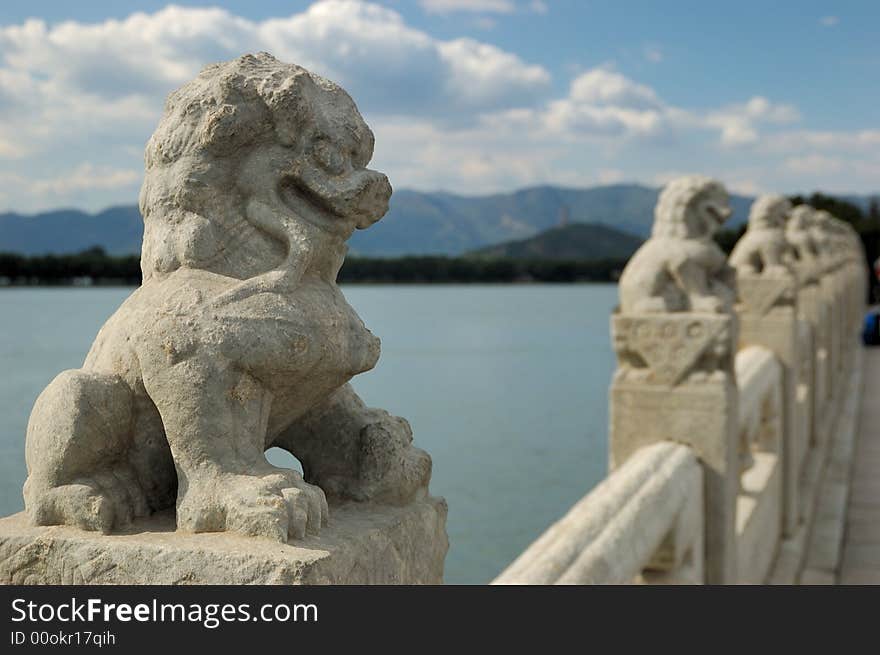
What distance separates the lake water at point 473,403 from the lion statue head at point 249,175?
1.06m

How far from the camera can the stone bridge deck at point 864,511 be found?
859cm

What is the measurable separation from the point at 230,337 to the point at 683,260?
184 inches

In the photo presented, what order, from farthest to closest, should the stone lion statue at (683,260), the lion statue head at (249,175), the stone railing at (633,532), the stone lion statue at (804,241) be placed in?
the stone lion statue at (804,241)
the stone lion statue at (683,260)
the stone railing at (633,532)
the lion statue head at (249,175)

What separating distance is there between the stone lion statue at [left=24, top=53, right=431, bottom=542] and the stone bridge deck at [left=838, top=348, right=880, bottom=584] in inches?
303

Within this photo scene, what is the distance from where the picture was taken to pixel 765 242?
10047 mm

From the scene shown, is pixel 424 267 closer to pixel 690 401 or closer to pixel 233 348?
pixel 690 401

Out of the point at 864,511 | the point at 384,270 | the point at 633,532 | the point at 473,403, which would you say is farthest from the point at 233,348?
the point at 384,270

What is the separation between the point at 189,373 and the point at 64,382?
30cm

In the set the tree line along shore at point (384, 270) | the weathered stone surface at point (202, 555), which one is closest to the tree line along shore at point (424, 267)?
the tree line along shore at point (384, 270)

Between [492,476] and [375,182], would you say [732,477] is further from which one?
[492,476]

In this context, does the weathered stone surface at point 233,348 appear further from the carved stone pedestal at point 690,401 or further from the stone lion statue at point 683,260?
the stone lion statue at point 683,260

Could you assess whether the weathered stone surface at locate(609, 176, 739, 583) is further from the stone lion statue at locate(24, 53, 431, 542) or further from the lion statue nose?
the lion statue nose

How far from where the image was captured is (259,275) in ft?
6.29

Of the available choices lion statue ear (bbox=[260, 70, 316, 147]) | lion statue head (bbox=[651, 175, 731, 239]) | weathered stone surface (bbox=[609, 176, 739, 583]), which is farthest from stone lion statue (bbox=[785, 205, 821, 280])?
lion statue ear (bbox=[260, 70, 316, 147])
